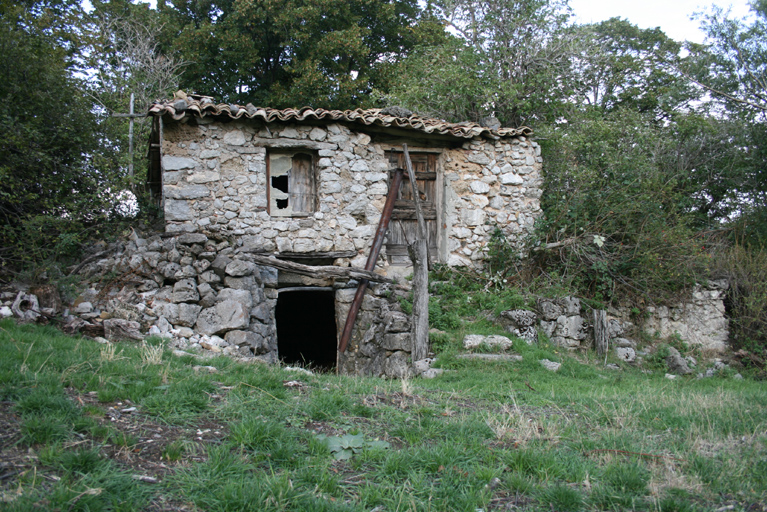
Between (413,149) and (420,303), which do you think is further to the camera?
(413,149)

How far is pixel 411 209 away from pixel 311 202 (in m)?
1.94

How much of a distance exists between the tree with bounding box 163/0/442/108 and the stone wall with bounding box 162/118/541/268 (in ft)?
22.4

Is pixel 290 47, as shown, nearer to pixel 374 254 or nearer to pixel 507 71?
pixel 507 71

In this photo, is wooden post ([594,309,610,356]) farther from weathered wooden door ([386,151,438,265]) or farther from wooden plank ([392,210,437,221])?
wooden plank ([392,210,437,221])

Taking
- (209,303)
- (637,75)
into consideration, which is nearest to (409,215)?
(209,303)

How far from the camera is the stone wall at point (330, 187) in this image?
862 cm

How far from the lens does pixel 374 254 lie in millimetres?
9234

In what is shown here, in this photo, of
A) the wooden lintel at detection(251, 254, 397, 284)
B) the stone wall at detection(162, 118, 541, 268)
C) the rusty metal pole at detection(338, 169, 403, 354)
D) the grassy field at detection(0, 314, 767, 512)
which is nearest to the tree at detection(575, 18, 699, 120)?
the stone wall at detection(162, 118, 541, 268)

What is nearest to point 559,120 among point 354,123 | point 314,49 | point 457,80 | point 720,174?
point 457,80

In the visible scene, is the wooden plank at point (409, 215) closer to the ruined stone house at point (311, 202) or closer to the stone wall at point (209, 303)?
the ruined stone house at point (311, 202)

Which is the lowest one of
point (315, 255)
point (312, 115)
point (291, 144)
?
point (315, 255)

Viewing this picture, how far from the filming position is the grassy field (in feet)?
9.61

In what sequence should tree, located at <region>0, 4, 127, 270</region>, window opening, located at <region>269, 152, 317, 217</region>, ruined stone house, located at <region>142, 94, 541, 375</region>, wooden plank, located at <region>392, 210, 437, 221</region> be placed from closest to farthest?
tree, located at <region>0, 4, 127, 270</region>, ruined stone house, located at <region>142, 94, 541, 375</region>, window opening, located at <region>269, 152, 317, 217</region>, wooden plank, located at <region>392, 210, 437, 221</region>

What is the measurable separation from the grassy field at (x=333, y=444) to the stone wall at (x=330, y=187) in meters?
3.75
